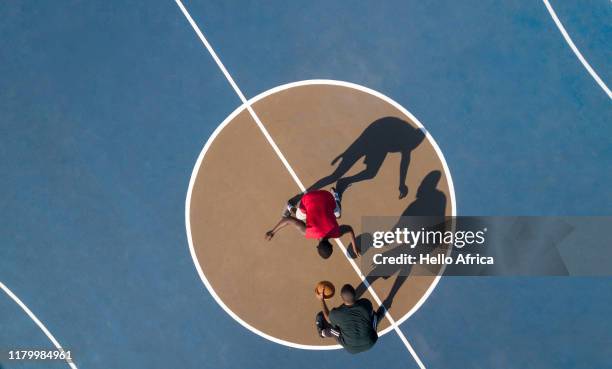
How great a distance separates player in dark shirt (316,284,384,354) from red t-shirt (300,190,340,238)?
3.33 feet

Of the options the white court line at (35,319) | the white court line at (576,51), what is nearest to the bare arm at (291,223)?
the white court line at (35,319)

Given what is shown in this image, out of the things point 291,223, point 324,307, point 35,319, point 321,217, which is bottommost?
point 324,307

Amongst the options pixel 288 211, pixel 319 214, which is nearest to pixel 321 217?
pixel 319 214

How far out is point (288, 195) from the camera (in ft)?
30.4

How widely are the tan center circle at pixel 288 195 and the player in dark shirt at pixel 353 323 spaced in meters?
0.77

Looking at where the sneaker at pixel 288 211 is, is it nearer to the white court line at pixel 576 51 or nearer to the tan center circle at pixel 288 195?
the tan center circle at pixel 288 195

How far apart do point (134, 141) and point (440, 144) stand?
596cm

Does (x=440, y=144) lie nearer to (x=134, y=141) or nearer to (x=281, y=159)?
(x=281, y=159)

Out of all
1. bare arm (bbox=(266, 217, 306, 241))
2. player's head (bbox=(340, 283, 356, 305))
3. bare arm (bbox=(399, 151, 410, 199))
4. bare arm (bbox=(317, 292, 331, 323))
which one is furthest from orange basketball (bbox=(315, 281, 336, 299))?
bare arm (bbox=(399, 151, 410, 199))

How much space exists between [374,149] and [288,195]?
1.89 meters

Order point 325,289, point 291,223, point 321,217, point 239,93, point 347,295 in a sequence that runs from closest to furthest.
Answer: point 347,295, point 321,217, point 291,223, point 325,289, point 239,93

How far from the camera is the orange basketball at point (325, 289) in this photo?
896 centimetres

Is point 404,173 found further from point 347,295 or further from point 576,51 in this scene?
point 576,51

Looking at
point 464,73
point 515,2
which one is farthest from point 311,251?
point 515,2
